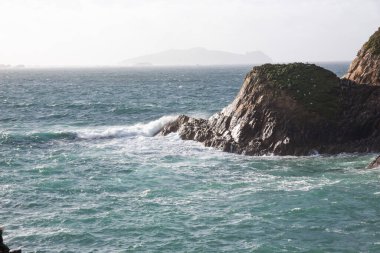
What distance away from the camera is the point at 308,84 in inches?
1870

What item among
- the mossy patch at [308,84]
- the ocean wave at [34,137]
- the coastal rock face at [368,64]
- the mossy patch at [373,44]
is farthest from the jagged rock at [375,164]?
the ocean wave at [34,137]

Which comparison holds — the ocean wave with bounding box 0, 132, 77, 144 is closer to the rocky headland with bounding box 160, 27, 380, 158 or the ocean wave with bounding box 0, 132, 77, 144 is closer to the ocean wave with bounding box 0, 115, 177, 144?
the ocean wave with bounding box 0, 115, 177, 144

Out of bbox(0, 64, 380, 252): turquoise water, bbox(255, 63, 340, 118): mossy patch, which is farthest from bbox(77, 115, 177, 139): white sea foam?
bbox(255, 63, 340, 118): mossy patch

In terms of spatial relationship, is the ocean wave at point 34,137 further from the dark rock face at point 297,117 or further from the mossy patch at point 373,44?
the mossy patch at point 373,44

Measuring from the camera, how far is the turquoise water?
78.7 ft

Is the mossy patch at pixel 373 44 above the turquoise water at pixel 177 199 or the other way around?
above

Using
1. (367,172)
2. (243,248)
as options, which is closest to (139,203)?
(243,248)

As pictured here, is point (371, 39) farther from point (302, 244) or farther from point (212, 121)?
point (302, 244)

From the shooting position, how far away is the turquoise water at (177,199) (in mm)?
24000

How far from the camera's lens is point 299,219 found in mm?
26562

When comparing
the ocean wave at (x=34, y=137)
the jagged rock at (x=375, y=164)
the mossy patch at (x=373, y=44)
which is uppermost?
the mossy patch at (x=373, y=44)

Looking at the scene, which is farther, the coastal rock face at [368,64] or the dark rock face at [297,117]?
the coastal rock face at [368,64]

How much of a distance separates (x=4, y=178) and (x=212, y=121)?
22.2 meters

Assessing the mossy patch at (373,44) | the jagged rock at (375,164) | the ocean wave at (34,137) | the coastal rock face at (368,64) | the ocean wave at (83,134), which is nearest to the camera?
the jagged rock at (375,164)
